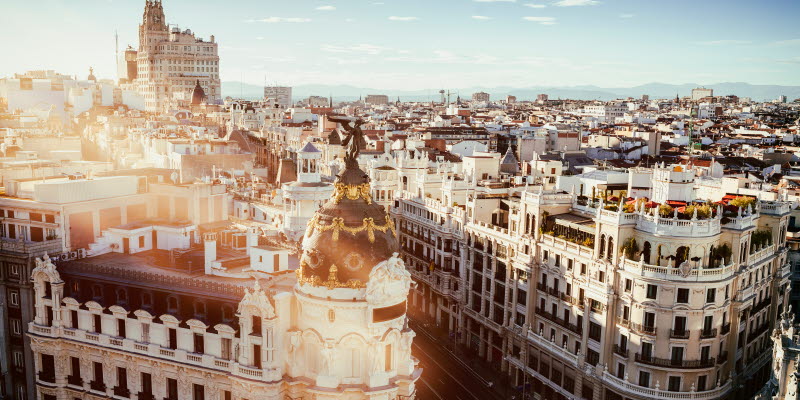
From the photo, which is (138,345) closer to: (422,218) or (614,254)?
(614,254)

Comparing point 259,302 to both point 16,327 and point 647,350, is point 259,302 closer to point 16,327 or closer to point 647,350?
point 16,327

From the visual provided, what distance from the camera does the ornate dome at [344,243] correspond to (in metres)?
46.4

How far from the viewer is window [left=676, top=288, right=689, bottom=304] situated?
2469 inches

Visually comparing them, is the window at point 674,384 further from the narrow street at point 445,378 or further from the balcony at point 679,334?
the narrow street at point 445,378

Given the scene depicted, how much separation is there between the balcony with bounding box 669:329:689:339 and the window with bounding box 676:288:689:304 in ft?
9.05

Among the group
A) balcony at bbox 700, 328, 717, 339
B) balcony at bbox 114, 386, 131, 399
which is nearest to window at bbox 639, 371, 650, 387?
balcony at bbox 700, 328, 717, 339

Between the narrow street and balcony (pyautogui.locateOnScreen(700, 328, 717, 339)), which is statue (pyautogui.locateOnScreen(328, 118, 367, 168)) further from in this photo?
balcony (pyautogui.locateOnScreen(700, 328, 717, 339))

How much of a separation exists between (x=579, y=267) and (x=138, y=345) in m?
42.3

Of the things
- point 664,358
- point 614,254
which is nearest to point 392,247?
point 614,254

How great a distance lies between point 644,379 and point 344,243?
3542cm

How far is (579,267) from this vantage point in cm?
7075

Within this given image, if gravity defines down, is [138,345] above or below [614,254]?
below

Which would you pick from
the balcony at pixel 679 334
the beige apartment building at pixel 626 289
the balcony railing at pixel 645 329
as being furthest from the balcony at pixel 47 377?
the balcony at pixel 679 334

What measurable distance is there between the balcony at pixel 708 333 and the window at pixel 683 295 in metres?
3.43
